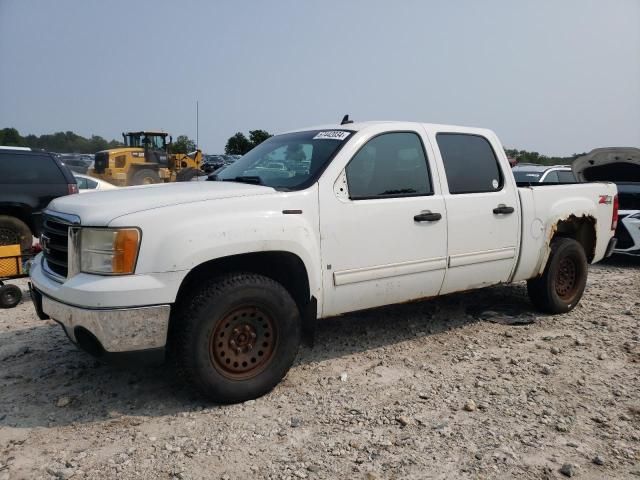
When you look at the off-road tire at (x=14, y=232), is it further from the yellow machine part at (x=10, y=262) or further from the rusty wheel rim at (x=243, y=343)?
the rusty wheel rim at (x=243, y=343)

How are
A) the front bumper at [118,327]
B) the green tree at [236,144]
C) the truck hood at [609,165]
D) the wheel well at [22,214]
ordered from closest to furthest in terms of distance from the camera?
1. the front bumper at [118,327]
2. the wheel well at [22,214]
3. the truck hood at [609,165]
4. the green tree at [236,144]

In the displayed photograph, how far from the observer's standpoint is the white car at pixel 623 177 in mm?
8250

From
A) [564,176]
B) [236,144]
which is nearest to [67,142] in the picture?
[236,144]

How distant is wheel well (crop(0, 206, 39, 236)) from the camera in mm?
7752

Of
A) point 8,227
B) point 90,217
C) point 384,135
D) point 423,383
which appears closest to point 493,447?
point 423,383

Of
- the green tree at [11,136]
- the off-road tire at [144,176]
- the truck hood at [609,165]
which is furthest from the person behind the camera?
the green tree at [11,136]

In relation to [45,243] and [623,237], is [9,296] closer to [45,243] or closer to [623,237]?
[45,243]

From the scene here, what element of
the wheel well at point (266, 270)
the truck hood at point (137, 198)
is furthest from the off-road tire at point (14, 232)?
the wheel well at point (266, 270)

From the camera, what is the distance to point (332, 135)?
4.10 meters

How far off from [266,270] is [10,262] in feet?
12.3

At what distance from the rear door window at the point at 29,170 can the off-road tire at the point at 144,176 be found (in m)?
13.7

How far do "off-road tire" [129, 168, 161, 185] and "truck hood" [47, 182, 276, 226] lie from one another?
739 inches

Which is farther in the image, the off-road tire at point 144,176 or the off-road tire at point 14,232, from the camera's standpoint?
the off-road tire at point 144,176

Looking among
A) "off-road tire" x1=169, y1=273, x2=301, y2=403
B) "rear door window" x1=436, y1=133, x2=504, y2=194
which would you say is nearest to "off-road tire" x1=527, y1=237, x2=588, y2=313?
"rear door window" x1=436, y1=133, x2=504, y2=194
